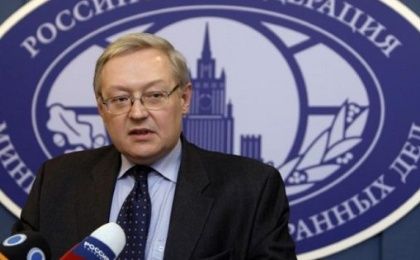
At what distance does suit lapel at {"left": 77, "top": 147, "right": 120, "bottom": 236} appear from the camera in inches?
60.3

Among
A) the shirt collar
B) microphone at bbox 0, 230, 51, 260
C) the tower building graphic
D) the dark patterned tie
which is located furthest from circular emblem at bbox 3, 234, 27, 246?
the tower building graphic

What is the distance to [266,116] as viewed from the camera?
1986 mm

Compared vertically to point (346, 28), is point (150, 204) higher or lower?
lower

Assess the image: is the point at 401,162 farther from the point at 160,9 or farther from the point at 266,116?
the point at 160,9

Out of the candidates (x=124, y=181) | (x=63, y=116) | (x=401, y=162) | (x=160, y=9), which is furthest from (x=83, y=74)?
(x=401, y=162)

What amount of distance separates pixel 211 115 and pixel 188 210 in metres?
0.54

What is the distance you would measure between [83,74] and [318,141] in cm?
65

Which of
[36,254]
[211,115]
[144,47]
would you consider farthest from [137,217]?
[211,115]

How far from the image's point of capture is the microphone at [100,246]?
3.33 ft

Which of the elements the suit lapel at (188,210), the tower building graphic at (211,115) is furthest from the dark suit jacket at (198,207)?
the tower building graphic at (211,115)

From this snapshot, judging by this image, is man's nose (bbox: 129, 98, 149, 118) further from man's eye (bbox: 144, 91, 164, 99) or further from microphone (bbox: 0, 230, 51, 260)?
microphone (bbox: 0, 230, 51, 260)

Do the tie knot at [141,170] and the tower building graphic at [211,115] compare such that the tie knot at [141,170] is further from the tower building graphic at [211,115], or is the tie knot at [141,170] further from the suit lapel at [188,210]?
the tower building graphic at [211,115]

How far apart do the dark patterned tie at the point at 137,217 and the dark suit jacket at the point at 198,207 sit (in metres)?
0.05

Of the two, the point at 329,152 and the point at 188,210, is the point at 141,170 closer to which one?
the point at 188,210
